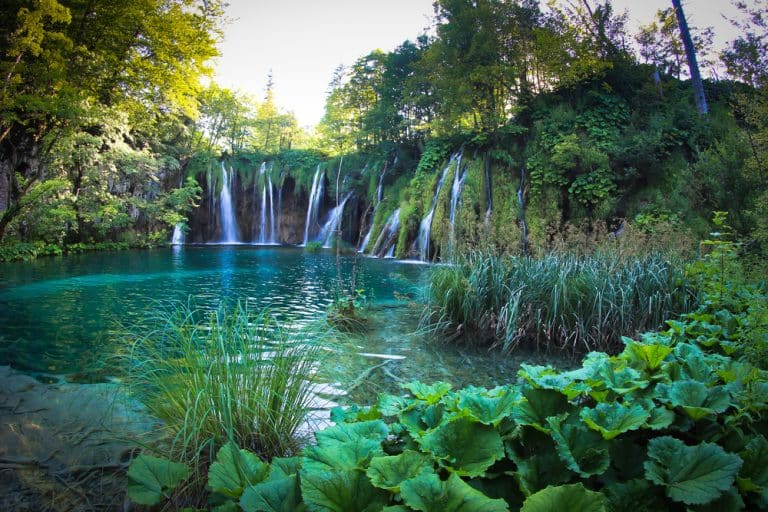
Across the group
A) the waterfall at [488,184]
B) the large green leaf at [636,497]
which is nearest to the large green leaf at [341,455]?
the large green leaf at [636,497]

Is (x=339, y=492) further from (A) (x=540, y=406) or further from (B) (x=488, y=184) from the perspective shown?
(B) (x=488, y=184)

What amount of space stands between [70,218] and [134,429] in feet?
55.6

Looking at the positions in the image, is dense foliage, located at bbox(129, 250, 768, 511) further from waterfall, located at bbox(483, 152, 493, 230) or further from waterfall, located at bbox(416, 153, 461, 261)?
waterfall, located at bbox(416, 153, 461, 261)

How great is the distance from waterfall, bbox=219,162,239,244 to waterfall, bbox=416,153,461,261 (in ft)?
52.6

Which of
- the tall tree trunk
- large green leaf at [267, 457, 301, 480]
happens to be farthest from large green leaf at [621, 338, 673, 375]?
the tall tree trunk

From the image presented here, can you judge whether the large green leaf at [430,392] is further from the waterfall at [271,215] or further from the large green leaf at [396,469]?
the waterfall at [271,215]

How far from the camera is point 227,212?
90.8 ft

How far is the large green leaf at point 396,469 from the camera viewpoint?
3.66 ft

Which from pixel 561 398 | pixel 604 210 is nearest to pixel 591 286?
pixel 561 398

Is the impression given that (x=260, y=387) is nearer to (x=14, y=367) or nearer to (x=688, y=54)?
(x=14, y=367)

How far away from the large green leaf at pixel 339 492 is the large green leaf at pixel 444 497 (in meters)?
0.13

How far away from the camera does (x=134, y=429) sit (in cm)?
232

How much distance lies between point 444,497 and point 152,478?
105 cm

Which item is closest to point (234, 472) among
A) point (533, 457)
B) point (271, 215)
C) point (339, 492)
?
point (339, 492)
